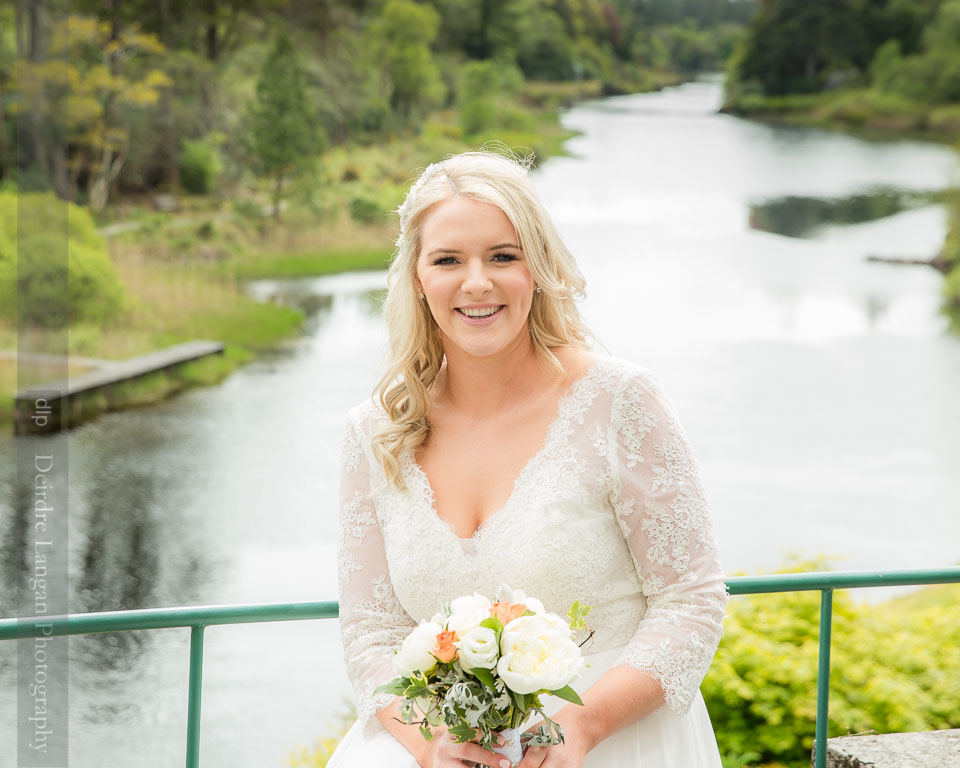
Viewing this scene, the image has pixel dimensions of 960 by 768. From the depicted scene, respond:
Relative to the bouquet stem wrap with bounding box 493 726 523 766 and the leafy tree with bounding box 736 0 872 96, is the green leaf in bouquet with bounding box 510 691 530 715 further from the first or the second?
the leafy tree with bounding box 736 0 872 96

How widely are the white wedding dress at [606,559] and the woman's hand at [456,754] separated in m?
0.08

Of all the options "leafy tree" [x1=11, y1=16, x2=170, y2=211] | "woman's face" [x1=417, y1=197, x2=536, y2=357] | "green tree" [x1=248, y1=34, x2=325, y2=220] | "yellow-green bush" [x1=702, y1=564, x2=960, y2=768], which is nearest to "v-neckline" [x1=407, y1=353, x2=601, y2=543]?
"woman's face" [x1=417, y1=197, x2=536, y2=357]

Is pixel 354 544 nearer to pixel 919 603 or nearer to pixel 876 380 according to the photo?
pixel 919 603

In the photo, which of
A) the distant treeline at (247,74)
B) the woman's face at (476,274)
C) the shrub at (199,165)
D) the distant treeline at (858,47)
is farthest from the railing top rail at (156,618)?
the distant treeline at (858,47)

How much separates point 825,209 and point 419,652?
20.3 metres

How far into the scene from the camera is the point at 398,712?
133 centimetres

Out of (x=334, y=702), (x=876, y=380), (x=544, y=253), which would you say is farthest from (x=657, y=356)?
(x=544, y=253)

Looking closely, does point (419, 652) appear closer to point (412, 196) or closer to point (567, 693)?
point (567, 693)

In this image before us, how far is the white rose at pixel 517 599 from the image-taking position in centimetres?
114

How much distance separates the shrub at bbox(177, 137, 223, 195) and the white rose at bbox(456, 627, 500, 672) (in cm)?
1789

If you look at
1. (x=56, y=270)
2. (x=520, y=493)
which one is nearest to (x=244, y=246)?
(x=56, y=270)

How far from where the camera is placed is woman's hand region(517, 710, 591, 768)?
120 cm

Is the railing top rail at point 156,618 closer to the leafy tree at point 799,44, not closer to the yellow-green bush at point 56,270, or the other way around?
the yellow-green bush at point 56,270

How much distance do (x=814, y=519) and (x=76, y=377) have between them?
485 inches
